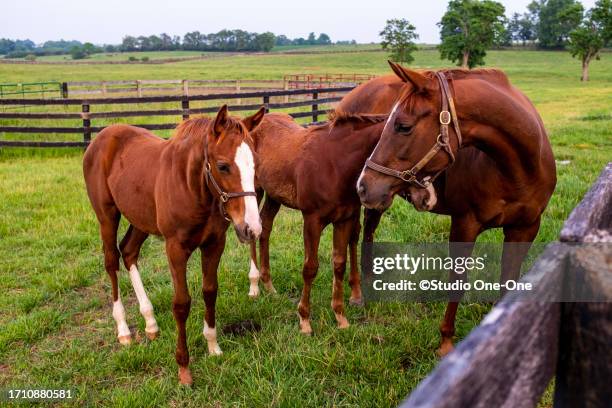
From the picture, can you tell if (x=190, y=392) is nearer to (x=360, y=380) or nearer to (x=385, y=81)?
(x=360, y=380)

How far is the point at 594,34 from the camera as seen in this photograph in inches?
1827

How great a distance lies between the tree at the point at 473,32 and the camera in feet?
170

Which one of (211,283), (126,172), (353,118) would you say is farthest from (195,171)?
(353,118)

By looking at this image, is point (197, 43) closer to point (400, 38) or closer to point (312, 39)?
point (312, 39)

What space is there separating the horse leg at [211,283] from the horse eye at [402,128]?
1.49 m

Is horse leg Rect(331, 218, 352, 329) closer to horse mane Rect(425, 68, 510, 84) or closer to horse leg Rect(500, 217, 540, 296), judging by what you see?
horse leg Rect(500, 217, 540, 296)

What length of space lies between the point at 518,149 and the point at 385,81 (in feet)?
7.29

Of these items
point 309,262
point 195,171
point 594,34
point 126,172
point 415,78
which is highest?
point 594,34

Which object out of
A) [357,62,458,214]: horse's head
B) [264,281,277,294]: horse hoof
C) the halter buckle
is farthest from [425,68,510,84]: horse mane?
[264,281,277,294]: horse hoof

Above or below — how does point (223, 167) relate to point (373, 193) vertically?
above

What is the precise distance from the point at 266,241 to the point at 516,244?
2502 millimetres

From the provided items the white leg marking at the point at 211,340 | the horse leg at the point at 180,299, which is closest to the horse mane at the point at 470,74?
the horse leg at the point at 180,299

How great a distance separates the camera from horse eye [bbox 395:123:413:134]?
3098 millimetres

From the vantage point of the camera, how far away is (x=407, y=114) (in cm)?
309
